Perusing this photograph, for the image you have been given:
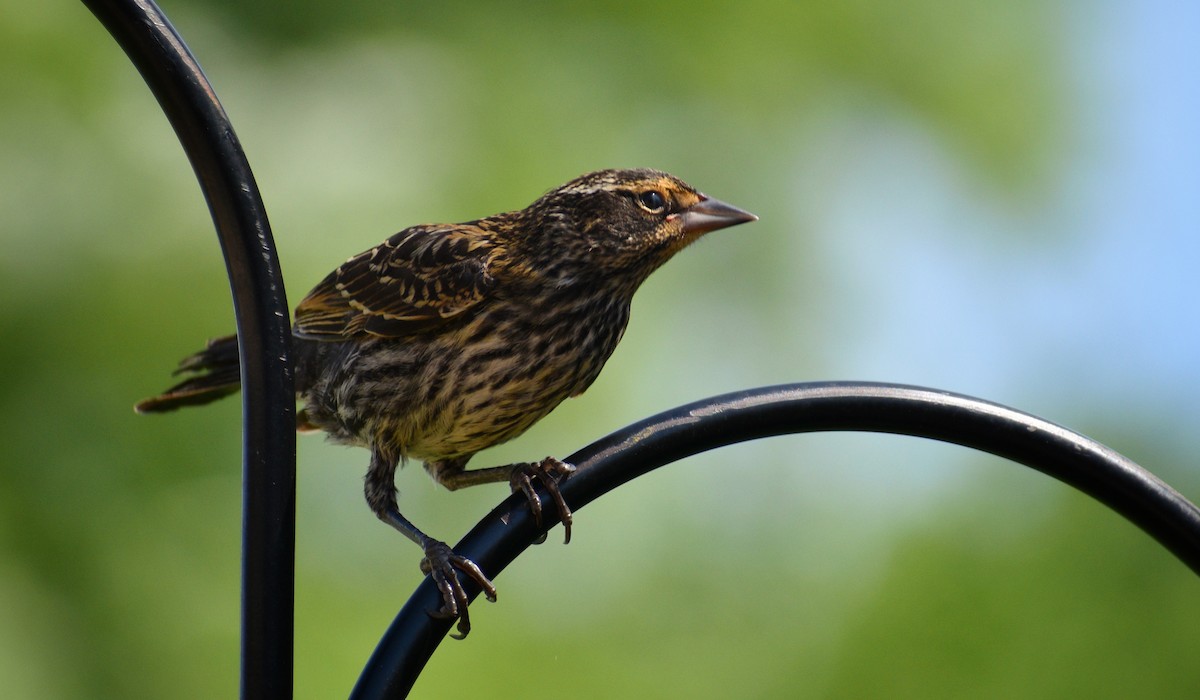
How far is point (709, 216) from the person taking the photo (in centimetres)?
283

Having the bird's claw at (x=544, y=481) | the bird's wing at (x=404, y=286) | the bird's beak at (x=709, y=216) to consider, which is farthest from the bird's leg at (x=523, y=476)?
the bird's beak at (x=709, y=216)

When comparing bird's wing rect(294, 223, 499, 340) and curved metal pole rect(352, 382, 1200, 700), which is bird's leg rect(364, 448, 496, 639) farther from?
bird's wing rect(294, 223, 499, 340)

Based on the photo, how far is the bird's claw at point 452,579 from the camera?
194 centimetres

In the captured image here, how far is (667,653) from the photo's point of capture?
512 cm

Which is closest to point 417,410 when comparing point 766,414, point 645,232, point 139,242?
point 645,232

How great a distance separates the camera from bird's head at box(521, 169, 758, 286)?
2.87 m

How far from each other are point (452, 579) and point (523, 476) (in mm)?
282

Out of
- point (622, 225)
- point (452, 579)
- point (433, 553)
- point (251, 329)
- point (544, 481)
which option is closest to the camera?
point (251, 329)

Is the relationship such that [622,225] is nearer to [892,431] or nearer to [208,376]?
[208,376]

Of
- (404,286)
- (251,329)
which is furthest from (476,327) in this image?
(251,329)

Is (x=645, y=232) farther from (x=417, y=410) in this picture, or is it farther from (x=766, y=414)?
(x=766, y=414)

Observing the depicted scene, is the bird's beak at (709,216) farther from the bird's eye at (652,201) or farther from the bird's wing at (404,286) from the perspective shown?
the bird's wing at (404,286)

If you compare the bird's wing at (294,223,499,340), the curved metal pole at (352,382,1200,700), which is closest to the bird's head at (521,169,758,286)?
the bird's wing at (294,223,499,340)

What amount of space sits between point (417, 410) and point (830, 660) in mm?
3111
